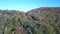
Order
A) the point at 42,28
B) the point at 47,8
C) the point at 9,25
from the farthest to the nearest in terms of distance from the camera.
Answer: the point at 47,8 < the point at 42,28 < the point at 9,25

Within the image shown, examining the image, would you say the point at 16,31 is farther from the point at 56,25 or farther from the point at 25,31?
the point at 56,25

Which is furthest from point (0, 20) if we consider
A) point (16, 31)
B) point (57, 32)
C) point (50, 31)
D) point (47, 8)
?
point (47, 8)

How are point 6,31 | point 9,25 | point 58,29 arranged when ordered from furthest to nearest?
point 58,29 → point 9,25 → point 6,31

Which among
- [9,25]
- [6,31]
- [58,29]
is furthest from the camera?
[58,29]

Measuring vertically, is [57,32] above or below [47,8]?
below

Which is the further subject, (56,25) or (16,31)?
(56,25)

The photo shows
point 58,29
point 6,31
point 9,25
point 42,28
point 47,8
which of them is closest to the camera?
point 6,31

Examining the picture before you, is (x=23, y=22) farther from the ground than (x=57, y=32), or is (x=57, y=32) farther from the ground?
(x=23, y=22)

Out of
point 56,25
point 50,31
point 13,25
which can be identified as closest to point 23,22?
point 13,25

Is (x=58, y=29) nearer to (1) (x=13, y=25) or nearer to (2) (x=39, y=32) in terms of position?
(2) (x=39, y=32)
